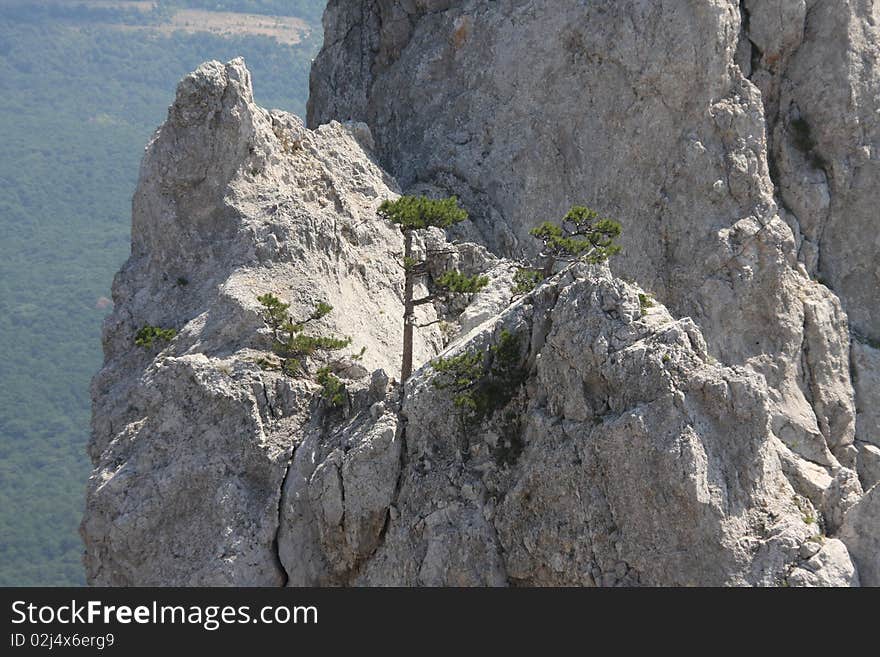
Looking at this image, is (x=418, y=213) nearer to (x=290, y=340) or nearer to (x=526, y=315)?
(x=526, y=315)

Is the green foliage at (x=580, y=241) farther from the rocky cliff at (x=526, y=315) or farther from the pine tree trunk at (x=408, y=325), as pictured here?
the pine tree trunk at (x=408, y=325)

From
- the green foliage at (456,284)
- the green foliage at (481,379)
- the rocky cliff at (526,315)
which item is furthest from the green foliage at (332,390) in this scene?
the green foliage at (456,284)

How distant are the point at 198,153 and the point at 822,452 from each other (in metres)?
32.1

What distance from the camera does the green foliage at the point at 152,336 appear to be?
54531 millimetres

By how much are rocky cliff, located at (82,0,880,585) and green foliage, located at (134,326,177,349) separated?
708mm

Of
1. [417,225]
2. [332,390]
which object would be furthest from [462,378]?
[417,225]

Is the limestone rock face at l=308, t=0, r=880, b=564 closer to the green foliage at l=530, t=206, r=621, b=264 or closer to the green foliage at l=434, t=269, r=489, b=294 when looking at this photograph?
the green foliage at l=530, t=206, r=621, b=264

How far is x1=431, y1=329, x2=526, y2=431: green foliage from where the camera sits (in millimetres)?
47906

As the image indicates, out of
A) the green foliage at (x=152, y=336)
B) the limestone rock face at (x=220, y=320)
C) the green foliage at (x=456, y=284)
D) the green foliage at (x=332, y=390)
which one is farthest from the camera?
the green foliage at (x=152, y=336)

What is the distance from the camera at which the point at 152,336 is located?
54688 millimetres

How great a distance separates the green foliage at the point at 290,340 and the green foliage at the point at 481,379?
534 cm

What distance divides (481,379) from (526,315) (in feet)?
9.19
